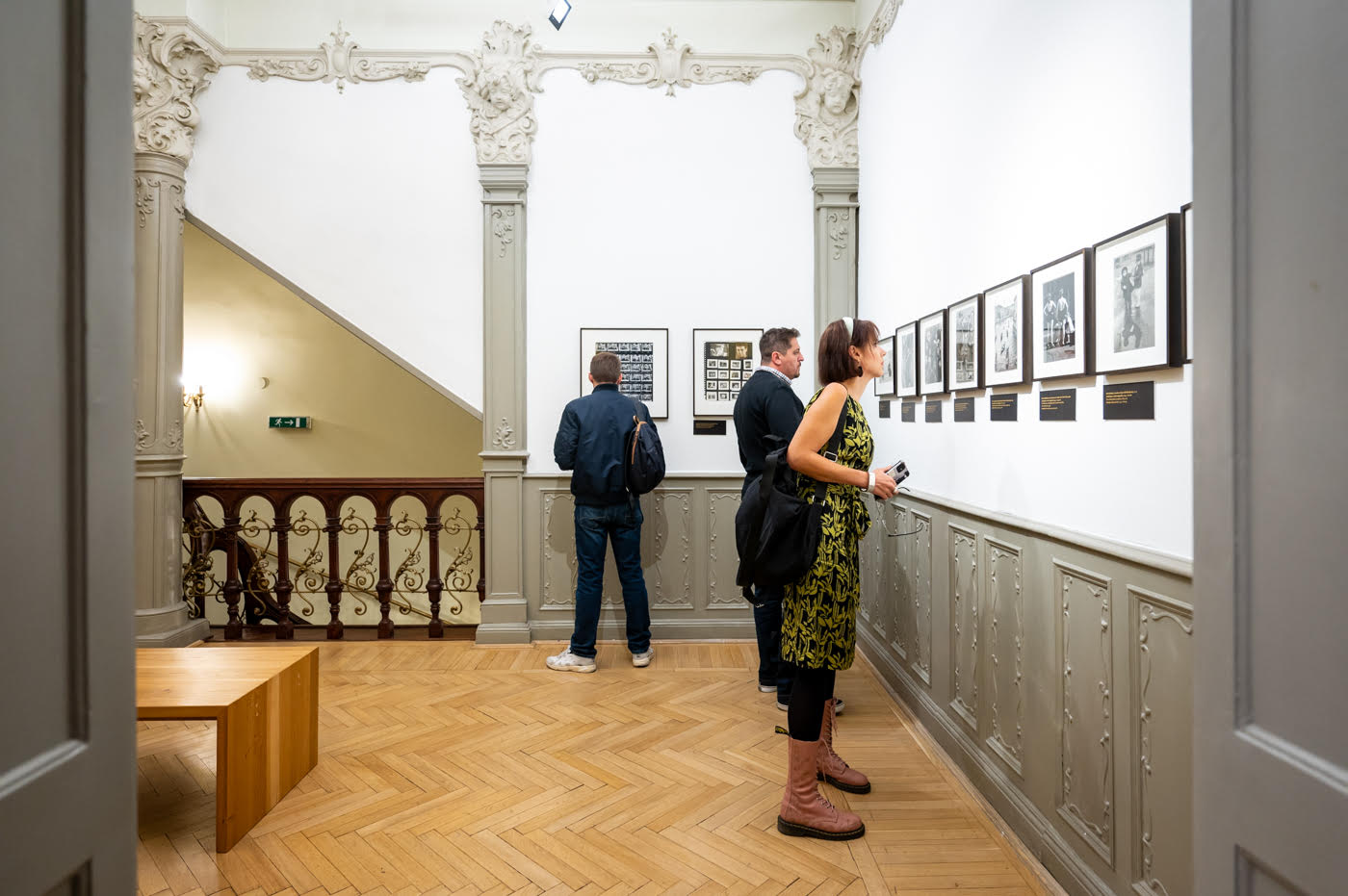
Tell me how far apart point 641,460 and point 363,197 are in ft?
8.36

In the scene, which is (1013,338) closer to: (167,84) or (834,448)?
(834,448)

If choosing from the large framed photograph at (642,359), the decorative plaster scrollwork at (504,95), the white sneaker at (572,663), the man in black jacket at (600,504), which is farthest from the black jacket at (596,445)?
the decorative plaster scrollwork at (504,95)

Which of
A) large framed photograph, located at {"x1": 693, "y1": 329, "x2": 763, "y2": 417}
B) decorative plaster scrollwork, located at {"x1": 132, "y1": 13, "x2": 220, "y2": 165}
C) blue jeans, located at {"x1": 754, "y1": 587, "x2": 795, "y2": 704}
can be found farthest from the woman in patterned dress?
decorative plaster scrollwork, located at {"x1": 132, "y1": 13, "x2": 220, "y2": 165}

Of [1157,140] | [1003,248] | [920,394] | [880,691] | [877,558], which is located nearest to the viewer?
[1157,140]

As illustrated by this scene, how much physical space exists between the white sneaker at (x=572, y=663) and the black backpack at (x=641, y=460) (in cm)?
100

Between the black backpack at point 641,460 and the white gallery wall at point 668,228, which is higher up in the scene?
the white gallery wall at point 668,228

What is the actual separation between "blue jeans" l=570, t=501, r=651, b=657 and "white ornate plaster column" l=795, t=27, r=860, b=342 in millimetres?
1827

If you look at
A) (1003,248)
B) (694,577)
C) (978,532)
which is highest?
(1003,248)

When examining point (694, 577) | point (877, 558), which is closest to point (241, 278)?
point (694, 577)

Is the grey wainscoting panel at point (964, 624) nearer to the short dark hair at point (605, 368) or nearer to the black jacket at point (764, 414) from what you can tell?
the black jacket at point (764, 414)

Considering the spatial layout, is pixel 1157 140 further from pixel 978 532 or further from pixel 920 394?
pixel 920 394

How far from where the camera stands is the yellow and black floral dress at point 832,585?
243 centimetres

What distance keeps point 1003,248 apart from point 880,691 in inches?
93.3

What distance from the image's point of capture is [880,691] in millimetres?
4020
